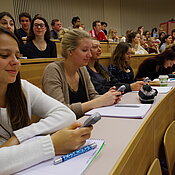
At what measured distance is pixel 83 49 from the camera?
1562 mm

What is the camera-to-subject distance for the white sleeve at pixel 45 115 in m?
0.79

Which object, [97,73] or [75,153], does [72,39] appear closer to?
[97,73]

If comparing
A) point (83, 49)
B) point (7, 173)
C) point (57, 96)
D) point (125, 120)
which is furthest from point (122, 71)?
point (7, 173)

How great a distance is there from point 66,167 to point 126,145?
230mm

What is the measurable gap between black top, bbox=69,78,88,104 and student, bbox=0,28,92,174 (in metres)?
0.54

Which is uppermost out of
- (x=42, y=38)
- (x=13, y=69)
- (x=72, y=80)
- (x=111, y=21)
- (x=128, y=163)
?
(x=111, y=21)

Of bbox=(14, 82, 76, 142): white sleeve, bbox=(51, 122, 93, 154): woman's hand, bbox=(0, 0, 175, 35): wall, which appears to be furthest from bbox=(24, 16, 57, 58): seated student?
bbox=(0, 0, 175, 35): wall

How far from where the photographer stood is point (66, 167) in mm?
603

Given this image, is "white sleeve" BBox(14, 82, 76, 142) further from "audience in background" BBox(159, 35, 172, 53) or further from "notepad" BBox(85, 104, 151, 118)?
"audience in background" BBox(159, 35, 172, 53)

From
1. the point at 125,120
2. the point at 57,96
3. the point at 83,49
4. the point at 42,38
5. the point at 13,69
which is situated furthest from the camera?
the point at 42,38

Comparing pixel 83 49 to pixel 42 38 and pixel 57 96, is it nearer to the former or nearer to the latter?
pixel 57 96

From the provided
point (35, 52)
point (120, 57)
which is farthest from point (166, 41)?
point (35, 52)

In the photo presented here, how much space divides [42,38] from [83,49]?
1.48 meters

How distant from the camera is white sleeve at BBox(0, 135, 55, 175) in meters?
0.59
